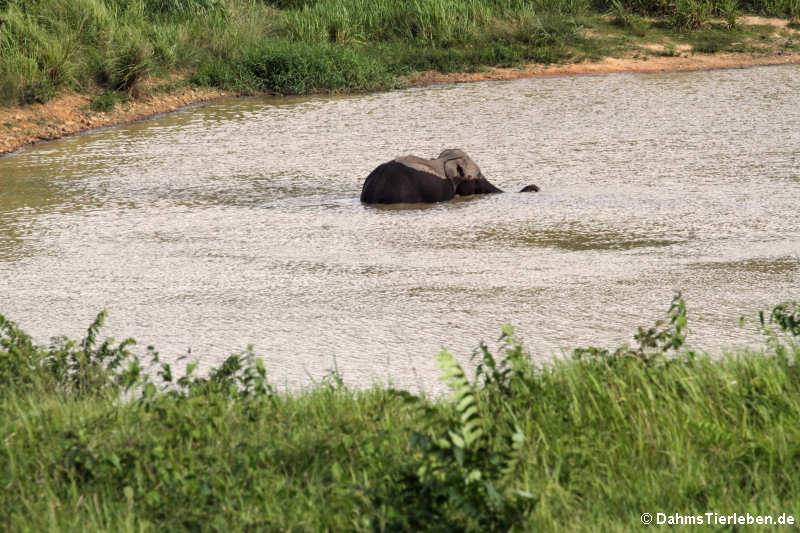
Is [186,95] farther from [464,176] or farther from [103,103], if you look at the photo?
[464,176]

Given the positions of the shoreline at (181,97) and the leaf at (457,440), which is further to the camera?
the shoreline at (181,97)

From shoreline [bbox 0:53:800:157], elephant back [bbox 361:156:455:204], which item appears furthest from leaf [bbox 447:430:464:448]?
shoreline [bbox 0:53:800:157]

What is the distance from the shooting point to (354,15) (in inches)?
787

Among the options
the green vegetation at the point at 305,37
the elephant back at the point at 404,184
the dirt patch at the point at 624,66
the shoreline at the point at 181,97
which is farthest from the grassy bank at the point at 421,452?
the dirt patch at the point at 624,66

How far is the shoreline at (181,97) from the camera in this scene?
13.4 metres

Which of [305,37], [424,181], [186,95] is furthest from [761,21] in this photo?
[424,181]

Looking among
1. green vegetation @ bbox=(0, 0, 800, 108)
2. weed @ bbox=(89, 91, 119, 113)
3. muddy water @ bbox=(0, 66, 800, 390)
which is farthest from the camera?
green vegetation @ bbox=(0, 0, 800, 108)

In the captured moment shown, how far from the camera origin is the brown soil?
1342cm

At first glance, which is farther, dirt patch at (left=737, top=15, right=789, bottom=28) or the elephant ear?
dirt patch at (left=737, top=15, right=789, bottom=28)

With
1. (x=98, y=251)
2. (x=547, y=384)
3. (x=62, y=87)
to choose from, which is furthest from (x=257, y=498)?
(x=62, y=87)

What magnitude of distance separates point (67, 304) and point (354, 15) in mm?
14485

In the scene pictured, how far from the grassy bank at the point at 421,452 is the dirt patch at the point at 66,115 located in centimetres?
973

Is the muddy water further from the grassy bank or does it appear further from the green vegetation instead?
the green vegetation

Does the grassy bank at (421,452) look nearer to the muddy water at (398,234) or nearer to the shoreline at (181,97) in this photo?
the muddy water at (398,234)
